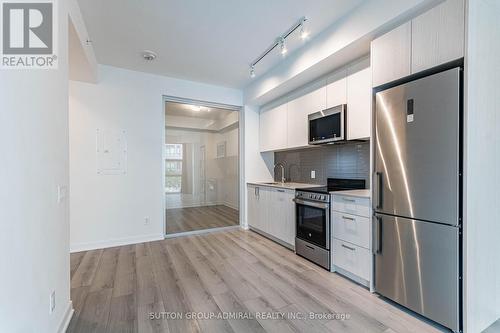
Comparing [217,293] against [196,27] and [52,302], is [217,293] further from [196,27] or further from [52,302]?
[196,27]

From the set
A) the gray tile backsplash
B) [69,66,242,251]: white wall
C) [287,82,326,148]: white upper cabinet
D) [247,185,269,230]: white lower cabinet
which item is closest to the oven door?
the gray tile backsplash

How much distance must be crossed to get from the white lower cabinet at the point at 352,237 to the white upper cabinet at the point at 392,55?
116cm

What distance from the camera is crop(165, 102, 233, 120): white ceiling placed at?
4258 millimetres

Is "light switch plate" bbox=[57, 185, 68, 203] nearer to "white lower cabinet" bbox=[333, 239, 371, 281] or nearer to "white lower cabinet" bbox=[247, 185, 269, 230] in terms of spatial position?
"white lower cabinet" bbox=[333, 239, 371, 281]

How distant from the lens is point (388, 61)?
6.81 feet

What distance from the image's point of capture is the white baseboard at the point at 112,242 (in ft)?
11.0

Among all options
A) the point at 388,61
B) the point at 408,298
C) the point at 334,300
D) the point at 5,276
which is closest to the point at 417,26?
the point at 388,61

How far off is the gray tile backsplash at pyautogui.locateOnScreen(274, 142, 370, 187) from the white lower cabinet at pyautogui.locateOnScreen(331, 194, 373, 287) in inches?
26.7

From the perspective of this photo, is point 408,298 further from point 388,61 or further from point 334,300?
point 388,61

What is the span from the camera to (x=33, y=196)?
1.28m

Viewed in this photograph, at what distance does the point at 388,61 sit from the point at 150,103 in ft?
11.4

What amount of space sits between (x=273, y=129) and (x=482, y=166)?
295cm

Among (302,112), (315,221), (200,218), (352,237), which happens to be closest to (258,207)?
(200,218)

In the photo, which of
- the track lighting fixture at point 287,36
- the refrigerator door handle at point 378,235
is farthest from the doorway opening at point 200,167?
the refrigerator door handle at point 378,235
